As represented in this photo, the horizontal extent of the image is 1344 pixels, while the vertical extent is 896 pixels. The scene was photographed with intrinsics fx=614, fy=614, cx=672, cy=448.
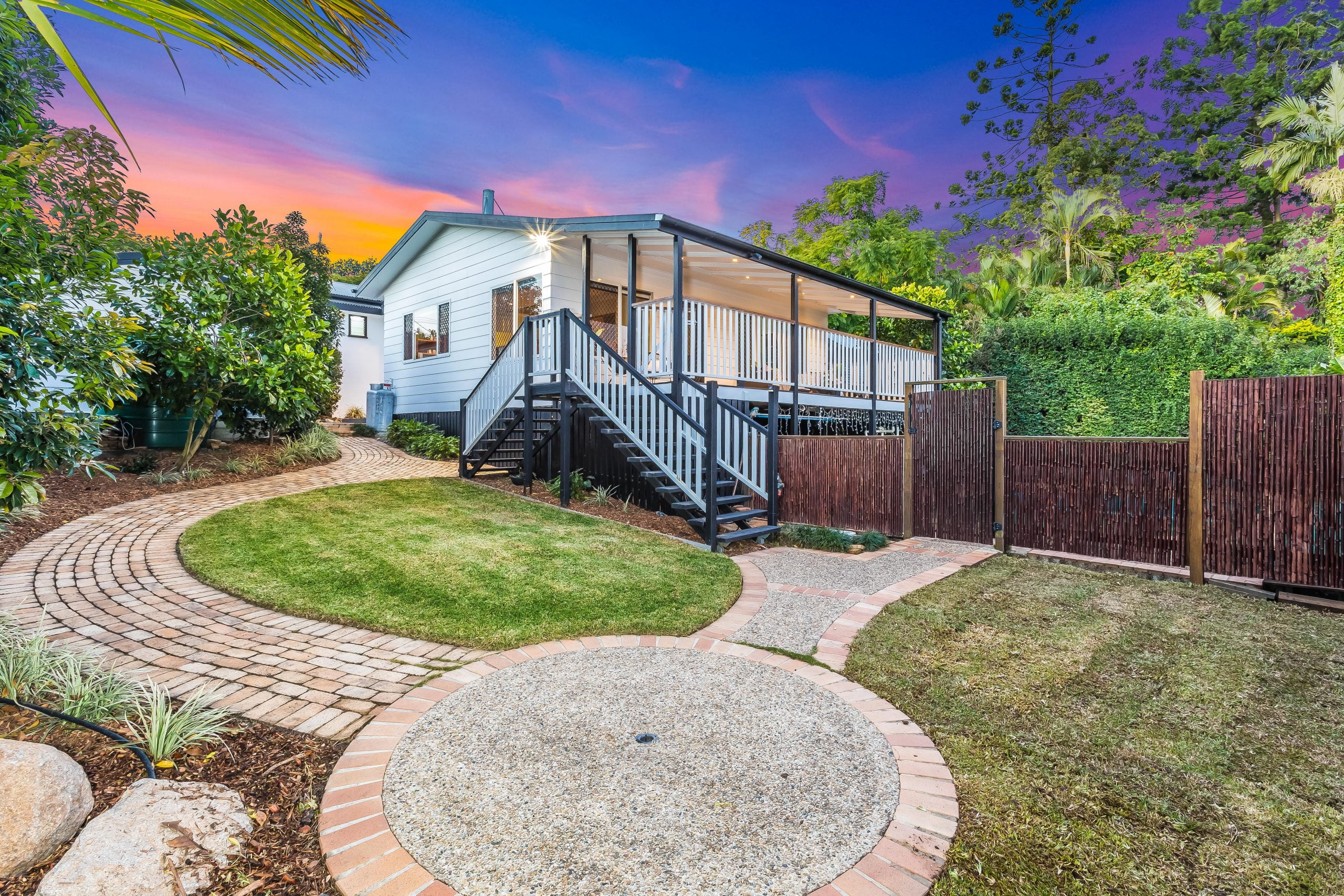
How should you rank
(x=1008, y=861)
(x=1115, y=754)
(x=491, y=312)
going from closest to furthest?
(x=1008, y=861), (x=1115, y=754), (x=491, y=312)

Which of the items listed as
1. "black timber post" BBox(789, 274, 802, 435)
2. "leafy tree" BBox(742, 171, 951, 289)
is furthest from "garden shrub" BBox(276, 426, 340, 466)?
"leafy tree" BBox(742, 171, 951, 289)

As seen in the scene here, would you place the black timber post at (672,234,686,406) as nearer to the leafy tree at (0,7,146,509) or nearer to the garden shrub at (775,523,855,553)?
the garden shrub at (775,523,855,553)

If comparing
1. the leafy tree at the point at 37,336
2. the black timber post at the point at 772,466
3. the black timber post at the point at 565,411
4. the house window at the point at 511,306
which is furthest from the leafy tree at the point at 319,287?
the black timber post at the point at 772,466

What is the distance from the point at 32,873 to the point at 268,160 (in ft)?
34.0

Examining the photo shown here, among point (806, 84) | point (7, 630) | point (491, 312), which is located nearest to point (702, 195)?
point (806, 84)

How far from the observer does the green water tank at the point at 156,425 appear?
10.1 metres

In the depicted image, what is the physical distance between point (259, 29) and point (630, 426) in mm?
6969

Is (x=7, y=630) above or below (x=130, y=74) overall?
below

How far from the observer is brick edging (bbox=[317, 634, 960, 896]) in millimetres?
1906

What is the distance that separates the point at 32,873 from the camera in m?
1.87

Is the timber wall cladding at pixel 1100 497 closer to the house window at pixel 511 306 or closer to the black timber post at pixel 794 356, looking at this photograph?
the black timber post at pixel 794 356

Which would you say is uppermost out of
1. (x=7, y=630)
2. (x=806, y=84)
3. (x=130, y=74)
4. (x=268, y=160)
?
(x=806, y=84)

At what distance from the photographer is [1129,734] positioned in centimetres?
283

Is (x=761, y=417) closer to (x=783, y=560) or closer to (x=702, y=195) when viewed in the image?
(x=783, y=560)
